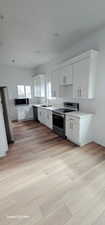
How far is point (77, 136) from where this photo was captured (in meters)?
3.12

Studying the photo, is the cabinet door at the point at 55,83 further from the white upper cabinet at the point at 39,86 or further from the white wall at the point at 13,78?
the white wall at the point at 13,78

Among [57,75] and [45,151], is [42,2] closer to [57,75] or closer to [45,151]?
[57,75]

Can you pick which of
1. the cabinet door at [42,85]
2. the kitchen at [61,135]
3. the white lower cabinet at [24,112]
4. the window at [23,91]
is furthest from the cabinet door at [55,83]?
the window at [23,91]

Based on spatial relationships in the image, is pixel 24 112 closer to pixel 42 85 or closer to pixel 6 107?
pixel 42 85

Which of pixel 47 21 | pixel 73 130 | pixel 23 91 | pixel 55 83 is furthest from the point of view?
pixel 23 91

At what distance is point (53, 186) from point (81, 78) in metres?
2.68

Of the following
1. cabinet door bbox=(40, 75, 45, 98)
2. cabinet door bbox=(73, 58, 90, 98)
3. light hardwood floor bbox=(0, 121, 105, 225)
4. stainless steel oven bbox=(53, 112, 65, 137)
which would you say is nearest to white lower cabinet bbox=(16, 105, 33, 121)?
cabinet door bbox=(40, 75, 45, 98)

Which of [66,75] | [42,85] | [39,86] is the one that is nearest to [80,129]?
[66,75]

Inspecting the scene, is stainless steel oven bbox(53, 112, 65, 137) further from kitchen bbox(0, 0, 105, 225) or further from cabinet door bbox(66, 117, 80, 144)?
cabinet door bbox(66, 117, 80, 144)

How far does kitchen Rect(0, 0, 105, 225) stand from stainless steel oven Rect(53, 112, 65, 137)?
0.03 metres

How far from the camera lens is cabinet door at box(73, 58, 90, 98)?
2942mm

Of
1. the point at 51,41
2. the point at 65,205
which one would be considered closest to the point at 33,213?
the point at 65,205

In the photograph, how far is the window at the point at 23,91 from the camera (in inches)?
255

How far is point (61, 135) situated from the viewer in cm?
386
